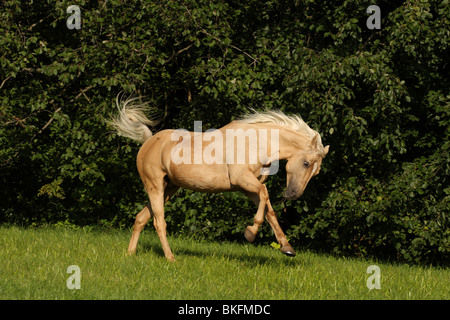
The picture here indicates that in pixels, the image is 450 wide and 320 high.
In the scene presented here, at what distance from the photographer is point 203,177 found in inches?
307

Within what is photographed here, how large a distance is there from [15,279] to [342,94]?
556cm

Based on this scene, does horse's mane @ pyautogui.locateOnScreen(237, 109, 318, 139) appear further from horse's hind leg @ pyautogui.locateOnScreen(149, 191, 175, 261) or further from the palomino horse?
horse's hind leg @ pyautogui.locateOnScreen(149, 191, 175, 261)

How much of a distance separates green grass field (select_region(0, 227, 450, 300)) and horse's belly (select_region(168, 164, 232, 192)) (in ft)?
3.25

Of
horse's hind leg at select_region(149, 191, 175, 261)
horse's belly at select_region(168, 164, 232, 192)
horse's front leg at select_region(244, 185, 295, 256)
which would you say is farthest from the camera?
horse's hind leg at select_region(149, 191, 175, 261)

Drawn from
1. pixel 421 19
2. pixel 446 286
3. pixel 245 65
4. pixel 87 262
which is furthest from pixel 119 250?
pixel 421 19

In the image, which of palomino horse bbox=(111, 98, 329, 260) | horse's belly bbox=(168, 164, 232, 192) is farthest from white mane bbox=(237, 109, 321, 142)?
horse's belly bbox=(168, 164, 232, 192)

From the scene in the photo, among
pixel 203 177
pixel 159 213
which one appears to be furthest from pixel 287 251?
pixel 159 213

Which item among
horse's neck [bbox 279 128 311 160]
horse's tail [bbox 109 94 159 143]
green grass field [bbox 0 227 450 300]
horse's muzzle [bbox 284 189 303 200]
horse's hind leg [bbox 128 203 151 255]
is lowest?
green grass field [bbox 0 227 450 300]

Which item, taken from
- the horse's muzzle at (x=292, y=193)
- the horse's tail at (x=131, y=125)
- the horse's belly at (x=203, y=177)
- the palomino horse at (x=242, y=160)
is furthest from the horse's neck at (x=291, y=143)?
the horse's tail at (x=131, y=125)

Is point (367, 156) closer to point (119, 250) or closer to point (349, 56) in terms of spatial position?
point (349, 56)

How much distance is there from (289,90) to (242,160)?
2.61 m

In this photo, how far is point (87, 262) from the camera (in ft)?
25.6

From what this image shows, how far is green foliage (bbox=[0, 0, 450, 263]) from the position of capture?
32.2ft

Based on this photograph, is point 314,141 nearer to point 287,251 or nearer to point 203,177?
point 287,251
